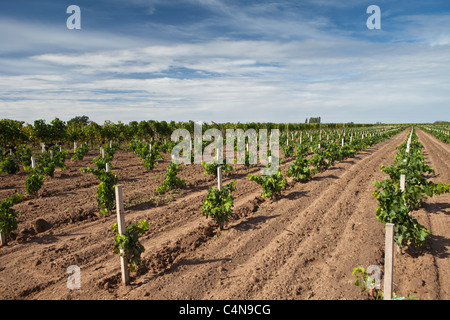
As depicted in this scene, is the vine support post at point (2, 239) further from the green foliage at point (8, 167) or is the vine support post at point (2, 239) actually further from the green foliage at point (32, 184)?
the green foliage at point (8, 167)

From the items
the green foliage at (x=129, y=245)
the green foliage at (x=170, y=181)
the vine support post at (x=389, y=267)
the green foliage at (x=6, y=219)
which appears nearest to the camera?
the vine support post at (x=389, y=267)

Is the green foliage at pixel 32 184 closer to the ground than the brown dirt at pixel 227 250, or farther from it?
farther from it

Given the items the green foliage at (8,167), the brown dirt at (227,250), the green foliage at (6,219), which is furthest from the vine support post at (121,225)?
the green foliage at (8,167)

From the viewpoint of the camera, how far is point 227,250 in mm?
5727

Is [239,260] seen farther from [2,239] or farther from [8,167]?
[8,167]

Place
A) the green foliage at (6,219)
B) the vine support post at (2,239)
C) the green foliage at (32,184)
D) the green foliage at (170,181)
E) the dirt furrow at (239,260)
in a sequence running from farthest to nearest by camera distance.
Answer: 1. the green foliage at (170,181)
2. the green foliage at (32,184)
3. the vine support post at (2,239)
4. the green foliage at (6,219)
5. the dirt furrow at (239,260)

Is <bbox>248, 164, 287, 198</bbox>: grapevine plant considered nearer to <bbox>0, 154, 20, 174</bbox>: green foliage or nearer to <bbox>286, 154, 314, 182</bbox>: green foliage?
<bbox>286, 154, 314, 182</bbox>: green foliage

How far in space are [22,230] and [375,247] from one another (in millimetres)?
7963

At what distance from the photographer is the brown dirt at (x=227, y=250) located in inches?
175

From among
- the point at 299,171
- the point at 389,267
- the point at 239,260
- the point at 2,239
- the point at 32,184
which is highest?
the point at 299,171

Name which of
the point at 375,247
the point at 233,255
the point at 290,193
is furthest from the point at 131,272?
the point at 290,193

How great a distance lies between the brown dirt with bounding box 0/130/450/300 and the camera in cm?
445

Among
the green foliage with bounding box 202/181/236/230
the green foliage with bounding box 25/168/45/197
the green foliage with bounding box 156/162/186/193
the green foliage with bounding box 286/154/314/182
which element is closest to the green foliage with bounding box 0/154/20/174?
the green foliage with bounding box 25/168/45/197

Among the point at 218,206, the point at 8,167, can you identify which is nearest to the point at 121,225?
the point at 218,206
